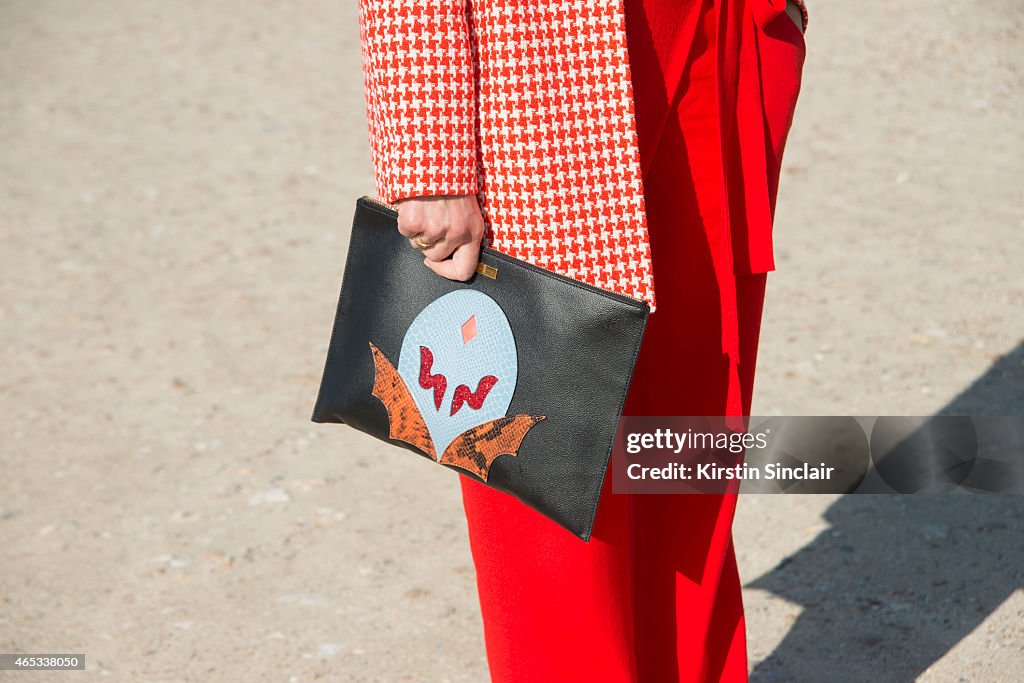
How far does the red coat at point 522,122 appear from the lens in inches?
58.2

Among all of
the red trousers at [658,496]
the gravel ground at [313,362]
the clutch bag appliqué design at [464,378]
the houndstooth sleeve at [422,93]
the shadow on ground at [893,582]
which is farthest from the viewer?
the gravel ground at [313,362]

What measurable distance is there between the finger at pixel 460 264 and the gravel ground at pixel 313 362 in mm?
1322

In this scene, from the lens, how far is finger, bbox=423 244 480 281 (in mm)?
1546

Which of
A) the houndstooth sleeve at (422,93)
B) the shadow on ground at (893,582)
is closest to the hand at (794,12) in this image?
the houndstooth sleeve at (422,93)

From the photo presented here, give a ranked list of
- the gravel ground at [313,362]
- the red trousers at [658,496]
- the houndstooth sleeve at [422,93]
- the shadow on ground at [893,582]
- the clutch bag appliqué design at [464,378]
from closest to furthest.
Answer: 1. the houndstooth sleeve at [422,93]
2. the clutch bag appliqué design at [464,378]
3. the red trousers at [658,496]
4. the shadow on ground at [893,582]
5. the gravel ground at [313,362]

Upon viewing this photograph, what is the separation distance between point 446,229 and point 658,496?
72cm

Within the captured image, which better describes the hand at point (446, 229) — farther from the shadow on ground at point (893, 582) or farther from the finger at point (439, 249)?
the shadow on ground at point (893, 582)

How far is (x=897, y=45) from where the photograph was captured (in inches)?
244

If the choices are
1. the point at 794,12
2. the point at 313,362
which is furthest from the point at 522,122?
the point at 313,362

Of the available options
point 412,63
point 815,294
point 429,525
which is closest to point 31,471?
point 429,525

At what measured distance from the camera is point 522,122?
1.51 m

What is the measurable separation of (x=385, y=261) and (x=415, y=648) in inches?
52.9

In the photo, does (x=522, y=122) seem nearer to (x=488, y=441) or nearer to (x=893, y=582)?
(x=488, y=441)

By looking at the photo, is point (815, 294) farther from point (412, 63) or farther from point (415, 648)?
point (412, 63)
